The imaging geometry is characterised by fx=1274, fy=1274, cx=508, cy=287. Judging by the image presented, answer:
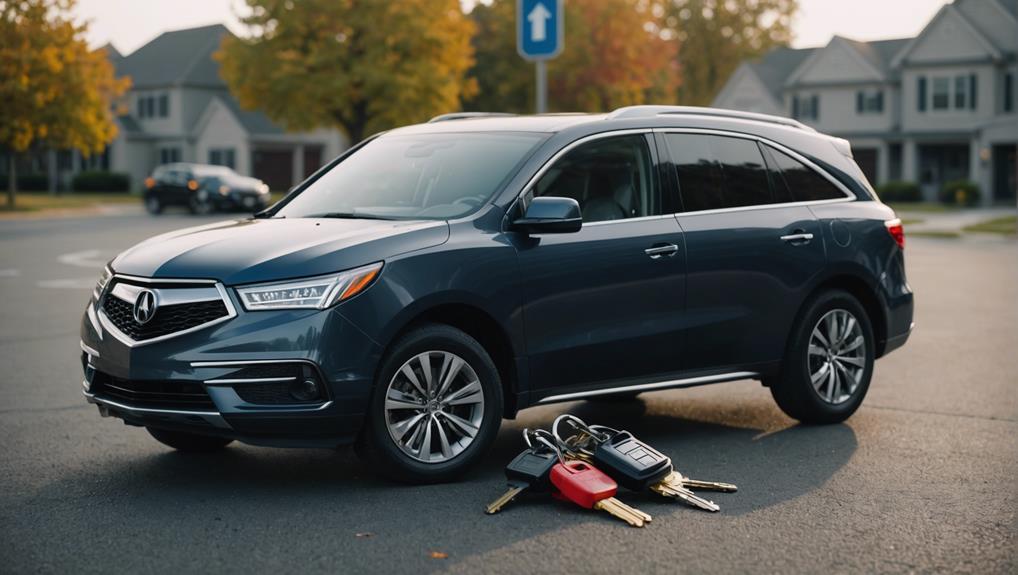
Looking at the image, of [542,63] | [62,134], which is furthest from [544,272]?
[62,134]

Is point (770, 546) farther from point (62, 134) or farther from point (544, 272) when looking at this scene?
point (62, 134)

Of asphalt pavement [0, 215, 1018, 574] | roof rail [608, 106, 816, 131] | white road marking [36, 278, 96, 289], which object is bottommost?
asphalt pavement [0, 215, 1018, 574]

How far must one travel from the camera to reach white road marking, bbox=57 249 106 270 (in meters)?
20.8

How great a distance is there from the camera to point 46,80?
43312 millimetres

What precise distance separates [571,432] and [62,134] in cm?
4037

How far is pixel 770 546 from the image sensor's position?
17.0 feet

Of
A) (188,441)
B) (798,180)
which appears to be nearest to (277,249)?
(188,441)

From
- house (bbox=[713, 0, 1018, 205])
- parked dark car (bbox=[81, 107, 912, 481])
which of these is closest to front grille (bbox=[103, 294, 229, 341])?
parked dark car (bbox=[81, 107, 912, 481])

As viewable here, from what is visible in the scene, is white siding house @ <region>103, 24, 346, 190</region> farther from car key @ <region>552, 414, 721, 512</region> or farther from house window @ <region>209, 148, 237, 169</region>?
car key @ <region>552, 414, 721, 512</region>

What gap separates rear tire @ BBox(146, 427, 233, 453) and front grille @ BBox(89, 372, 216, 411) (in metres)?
0.86

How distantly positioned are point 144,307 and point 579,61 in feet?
183

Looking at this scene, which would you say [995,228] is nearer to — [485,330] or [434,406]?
[485,330]

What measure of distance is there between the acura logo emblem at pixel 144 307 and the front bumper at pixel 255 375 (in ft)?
0.40

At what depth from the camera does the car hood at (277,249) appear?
5828 mm
